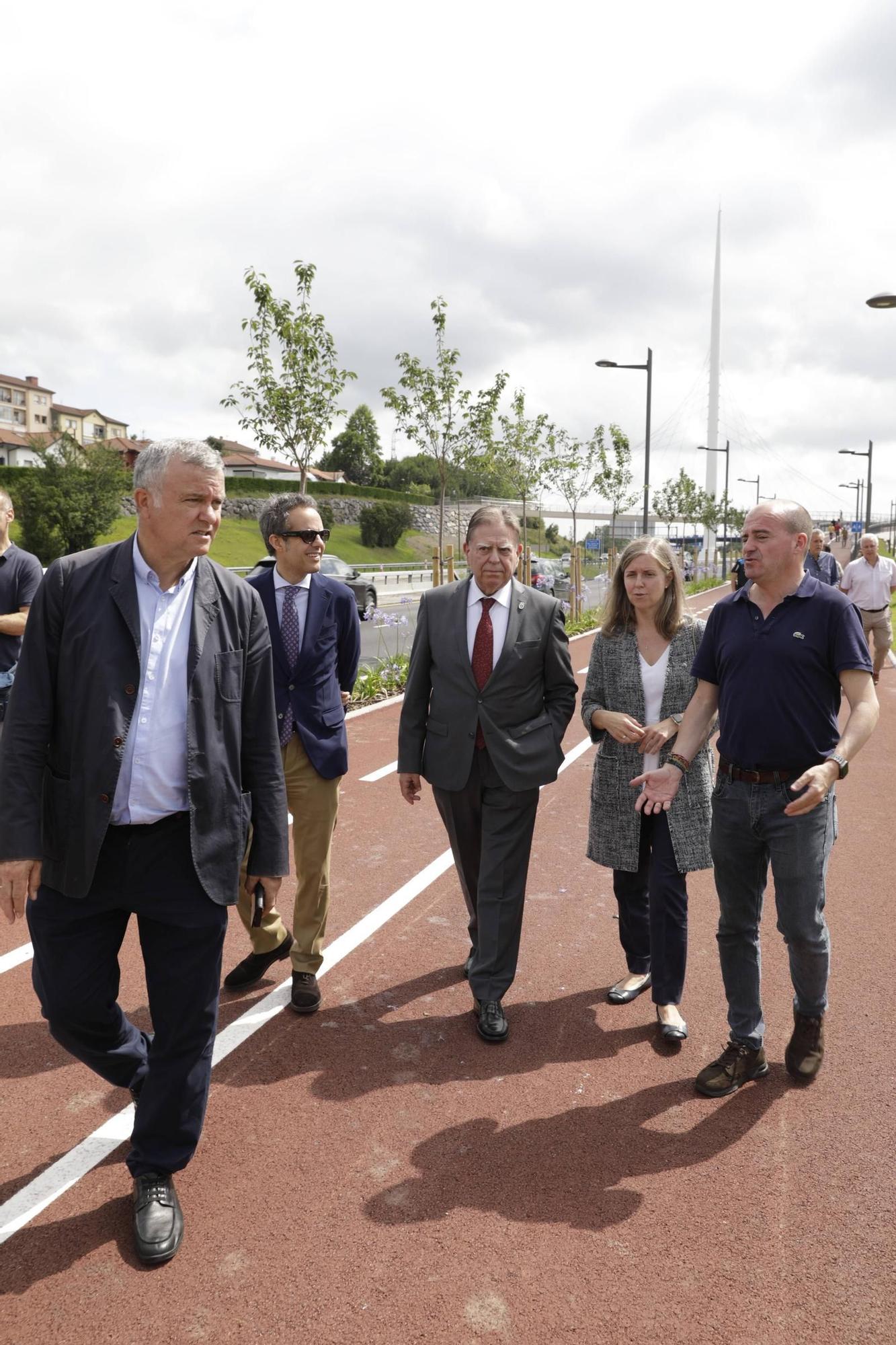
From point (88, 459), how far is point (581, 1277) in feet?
157

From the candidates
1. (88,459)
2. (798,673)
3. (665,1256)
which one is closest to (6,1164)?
(665,1256)

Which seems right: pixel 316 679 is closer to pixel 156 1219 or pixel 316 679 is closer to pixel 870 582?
pixel 156 1219

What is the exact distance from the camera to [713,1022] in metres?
4.16

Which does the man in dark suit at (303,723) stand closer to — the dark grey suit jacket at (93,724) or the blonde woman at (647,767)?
the blonde woman at (647,767)

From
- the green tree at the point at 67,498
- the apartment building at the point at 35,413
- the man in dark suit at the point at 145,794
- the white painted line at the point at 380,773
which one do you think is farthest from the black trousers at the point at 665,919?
the apartment building at the point at 35,413

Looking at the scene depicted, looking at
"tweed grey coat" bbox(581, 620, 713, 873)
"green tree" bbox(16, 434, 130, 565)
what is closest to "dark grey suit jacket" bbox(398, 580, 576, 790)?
"tweed grey coat" bbox(581, 620, 713, 873)

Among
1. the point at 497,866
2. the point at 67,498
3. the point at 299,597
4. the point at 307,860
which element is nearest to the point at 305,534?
the point at 299,597

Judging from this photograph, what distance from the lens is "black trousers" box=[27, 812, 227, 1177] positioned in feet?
9.30

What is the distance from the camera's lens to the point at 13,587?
523 centimetres

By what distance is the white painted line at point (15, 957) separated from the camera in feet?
15.1

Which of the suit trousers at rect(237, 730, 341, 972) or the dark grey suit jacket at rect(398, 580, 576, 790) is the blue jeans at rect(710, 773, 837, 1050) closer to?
the dark grey suit jacket at rect(398, 580, 576, 790)

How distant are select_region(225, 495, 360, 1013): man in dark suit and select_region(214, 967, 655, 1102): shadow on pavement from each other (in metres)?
0.27

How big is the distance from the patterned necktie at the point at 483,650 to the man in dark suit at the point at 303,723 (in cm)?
66

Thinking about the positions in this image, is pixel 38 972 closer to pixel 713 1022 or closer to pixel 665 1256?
pixel 665 1256
